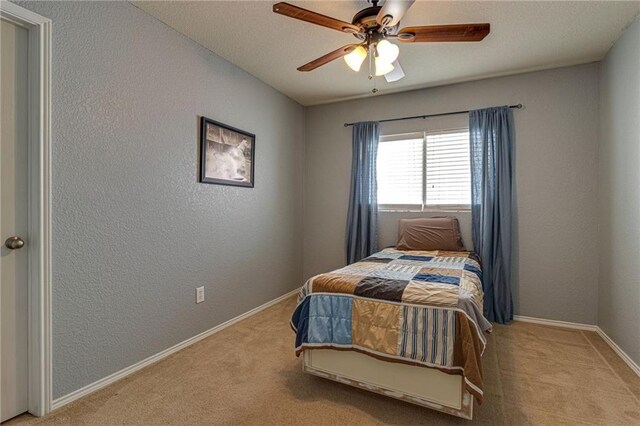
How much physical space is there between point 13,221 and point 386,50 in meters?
2.23

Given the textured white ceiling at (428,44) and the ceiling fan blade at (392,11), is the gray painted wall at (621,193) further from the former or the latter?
the ceiling fan blade at (392,11)

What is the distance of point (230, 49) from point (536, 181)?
311 centimetres

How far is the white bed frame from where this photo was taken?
1.55m

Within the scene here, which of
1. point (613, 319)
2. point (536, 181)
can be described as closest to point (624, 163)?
point (536, 181)

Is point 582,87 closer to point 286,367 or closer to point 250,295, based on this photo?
point 286,367

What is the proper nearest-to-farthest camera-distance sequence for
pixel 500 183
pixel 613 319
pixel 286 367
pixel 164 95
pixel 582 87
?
pixel 286 367
pixel 164 95
pixel 613 319
pixel 582 87
pixel 500 183

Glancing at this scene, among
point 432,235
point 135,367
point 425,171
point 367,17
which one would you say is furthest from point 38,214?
point 425,171

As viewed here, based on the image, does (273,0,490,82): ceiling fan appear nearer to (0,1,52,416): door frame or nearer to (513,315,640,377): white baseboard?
(0,1,52,416): door frame

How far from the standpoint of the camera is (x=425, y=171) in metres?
3.52

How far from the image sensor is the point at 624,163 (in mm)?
2361

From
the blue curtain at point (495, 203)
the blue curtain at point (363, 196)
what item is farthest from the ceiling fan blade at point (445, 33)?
the blue curtain at point (363, 196)

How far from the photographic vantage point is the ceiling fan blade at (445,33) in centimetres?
167

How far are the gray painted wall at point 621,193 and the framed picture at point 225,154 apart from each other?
310cm

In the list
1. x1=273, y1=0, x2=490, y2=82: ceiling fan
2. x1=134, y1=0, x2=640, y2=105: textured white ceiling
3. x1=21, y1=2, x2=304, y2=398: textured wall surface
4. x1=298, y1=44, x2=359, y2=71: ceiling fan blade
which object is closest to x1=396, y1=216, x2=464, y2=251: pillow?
x1=134, y1=0, x2=640, y2=105: textured white ceiling
